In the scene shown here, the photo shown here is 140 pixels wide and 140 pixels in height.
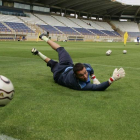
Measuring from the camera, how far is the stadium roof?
214 feet

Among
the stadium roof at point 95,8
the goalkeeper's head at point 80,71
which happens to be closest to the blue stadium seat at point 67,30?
the stadium roof at point 95,8

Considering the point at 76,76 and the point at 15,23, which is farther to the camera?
the point at 15,23

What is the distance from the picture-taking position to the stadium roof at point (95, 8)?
214ft

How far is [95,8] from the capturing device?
246 feet

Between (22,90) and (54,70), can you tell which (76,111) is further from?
(54,70)

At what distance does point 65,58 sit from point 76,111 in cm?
286

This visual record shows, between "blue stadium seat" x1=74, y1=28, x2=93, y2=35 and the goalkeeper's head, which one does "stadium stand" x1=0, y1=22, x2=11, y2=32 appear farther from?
the goalkeeper's head

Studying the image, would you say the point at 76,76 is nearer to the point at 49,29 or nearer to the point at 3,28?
the point at 3,28

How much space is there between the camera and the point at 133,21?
9162 cm

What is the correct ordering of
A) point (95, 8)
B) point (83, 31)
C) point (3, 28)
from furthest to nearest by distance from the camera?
1. point (95, 8)
2. point (83, 31)
3. point (3, 28)

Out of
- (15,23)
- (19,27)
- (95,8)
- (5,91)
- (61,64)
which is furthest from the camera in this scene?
(95,8)

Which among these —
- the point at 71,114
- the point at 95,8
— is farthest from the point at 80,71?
the point at 95,8

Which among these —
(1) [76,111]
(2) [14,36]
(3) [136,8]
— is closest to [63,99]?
(1) [76,111]

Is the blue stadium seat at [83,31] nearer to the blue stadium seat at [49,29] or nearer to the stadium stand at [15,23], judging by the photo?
the blue stadium seat at [49,29]
